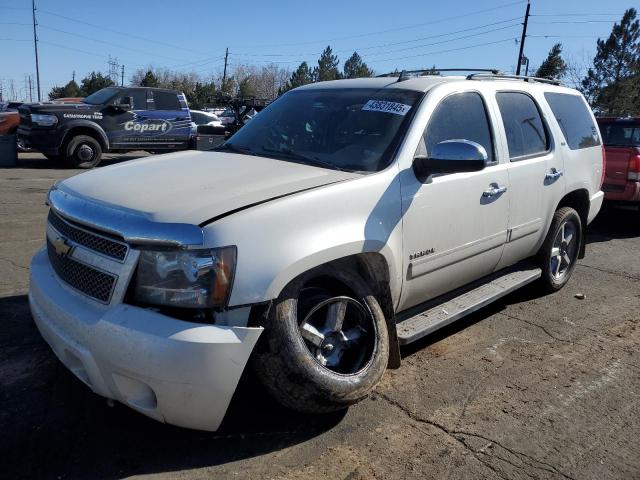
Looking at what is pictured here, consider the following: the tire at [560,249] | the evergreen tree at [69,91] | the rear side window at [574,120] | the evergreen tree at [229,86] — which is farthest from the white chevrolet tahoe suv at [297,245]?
the evergreen tree at [229,86]

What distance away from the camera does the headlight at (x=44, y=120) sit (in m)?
13.1

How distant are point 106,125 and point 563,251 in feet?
39.5

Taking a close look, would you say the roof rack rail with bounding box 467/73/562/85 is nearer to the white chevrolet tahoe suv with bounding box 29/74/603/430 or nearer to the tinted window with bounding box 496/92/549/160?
the white chevrolet tahoe suv with bounding box 29/74/603/430

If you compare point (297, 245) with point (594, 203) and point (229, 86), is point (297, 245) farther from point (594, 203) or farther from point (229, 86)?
point (229, 86)

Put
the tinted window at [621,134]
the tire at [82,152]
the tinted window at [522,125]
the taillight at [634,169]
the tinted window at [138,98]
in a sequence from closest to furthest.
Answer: the tinted window at [522,125]
the taillight at [634,169]
the tinted window at [621,134]
the tire at [82,152]
the tinted window at [138,98]

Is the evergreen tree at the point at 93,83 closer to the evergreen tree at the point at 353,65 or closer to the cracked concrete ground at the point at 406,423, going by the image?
the evergreen tree at the point at 353,65

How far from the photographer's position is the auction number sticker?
3552 mm

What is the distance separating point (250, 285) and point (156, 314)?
0.42 metres

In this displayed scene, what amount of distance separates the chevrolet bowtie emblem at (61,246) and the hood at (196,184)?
0.26m

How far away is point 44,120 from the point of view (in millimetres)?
13156

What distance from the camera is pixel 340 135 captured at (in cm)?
361

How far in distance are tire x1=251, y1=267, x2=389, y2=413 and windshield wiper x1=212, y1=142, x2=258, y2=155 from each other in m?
1.29

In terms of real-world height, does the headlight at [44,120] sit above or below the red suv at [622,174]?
below

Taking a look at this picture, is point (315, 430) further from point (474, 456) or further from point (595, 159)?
point (595, 159)
